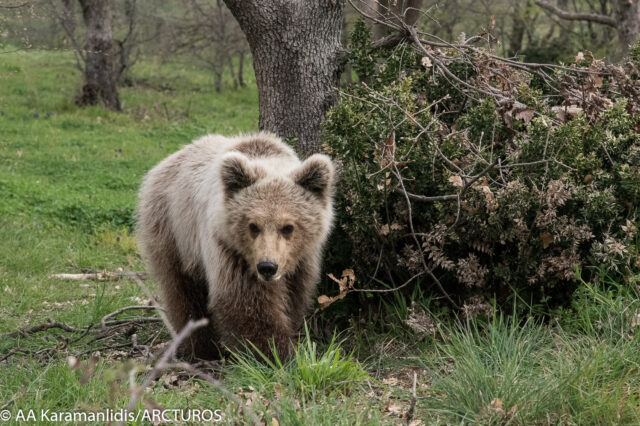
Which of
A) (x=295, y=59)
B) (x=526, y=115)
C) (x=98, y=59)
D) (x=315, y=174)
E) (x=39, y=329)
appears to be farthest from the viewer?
(x=98, y=59)

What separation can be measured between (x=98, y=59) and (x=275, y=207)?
13.8 metres

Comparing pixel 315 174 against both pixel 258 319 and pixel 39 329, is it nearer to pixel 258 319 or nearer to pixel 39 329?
pixel 258 319

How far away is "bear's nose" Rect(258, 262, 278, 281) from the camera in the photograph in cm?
413

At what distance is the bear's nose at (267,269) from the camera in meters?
4.13

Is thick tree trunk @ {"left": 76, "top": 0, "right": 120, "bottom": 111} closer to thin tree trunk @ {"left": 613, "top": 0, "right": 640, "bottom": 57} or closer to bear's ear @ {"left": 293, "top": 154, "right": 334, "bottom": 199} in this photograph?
thin tree trunk @ {"left": 613, "top": 0, "right": 640, "bottom": 57}

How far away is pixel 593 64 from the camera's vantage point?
18.2 ft

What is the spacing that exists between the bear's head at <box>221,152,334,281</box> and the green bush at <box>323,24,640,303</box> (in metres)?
0.53

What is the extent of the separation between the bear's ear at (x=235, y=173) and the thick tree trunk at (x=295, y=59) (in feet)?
4.74

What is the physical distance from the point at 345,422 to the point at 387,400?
595 millimetres

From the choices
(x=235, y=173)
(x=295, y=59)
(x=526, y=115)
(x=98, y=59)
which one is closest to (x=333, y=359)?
(x=235, y=173)

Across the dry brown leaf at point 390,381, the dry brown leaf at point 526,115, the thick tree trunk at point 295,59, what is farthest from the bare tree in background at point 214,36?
the dry brown leaf at point 390,381

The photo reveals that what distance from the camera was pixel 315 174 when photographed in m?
4.57

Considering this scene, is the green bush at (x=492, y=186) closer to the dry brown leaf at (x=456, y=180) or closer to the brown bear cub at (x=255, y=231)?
the dry brown leaf at (x=456, y=180)

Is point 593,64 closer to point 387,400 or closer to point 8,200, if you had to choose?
point 387,400
